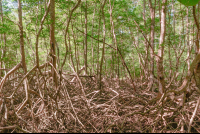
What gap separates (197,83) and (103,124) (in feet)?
5.29

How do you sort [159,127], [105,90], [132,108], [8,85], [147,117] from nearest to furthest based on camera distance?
1. [159,127]
2. [147,117]
3. [132,108]
4. [105,90]
5. [8,85]

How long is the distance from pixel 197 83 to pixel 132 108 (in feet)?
3.78

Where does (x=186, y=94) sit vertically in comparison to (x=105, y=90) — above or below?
above

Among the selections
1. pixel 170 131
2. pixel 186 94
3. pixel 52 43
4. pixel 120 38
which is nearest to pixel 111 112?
pixel 170 131

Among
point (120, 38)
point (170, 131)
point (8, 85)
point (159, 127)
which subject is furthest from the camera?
point (120, 38)

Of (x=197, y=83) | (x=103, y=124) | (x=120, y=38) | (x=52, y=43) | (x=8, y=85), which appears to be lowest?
(x=103, y=124)

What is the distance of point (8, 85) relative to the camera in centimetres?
415

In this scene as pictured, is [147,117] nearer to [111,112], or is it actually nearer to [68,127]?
[111,112]

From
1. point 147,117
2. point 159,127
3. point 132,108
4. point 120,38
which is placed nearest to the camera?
point 159,127

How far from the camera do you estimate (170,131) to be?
2020 millimetres

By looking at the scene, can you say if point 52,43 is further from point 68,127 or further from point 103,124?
point 103,124

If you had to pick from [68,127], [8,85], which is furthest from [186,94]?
[8,85]

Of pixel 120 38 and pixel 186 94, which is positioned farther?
pixel 120 38

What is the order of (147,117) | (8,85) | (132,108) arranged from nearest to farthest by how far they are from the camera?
(147,117), (132,108), (8,85)
